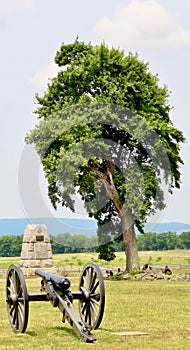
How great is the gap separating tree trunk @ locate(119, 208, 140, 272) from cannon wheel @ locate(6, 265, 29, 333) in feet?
73.6

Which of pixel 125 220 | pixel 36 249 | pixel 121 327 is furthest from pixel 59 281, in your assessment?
pixel 125 220

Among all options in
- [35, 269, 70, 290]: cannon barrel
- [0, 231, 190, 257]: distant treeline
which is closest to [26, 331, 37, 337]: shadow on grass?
[35, 269, 70, 290]: cannon barrel

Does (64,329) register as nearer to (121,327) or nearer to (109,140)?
(121,327)

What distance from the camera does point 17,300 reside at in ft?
45.1

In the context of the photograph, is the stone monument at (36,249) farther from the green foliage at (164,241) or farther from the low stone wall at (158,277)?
the green foliage at (164,241)

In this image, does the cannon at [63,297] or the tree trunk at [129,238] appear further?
the tree trunk at [129,238]

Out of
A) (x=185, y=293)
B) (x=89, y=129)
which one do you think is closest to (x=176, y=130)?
(x=89, y=129)

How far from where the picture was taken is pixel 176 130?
37656 millimetres

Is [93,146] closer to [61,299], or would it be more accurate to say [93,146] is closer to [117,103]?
[117,103]

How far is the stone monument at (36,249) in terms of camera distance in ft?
118

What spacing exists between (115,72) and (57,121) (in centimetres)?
394

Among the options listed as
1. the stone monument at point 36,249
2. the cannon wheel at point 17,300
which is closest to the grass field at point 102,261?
the stone monument at point 36,249

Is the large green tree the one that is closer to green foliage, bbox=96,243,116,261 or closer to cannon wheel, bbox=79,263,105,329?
green foliage, bbox=96,243,116,261

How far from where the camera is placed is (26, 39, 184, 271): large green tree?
116 ft
